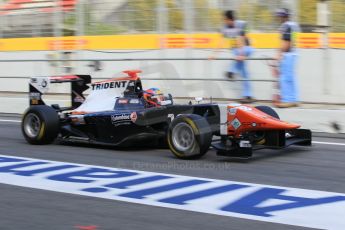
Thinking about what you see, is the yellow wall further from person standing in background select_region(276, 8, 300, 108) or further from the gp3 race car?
the gp3 race car

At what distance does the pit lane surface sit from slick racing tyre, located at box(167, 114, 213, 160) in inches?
5.3

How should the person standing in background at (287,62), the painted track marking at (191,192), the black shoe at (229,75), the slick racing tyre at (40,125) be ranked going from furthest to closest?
the black shoe at (229,75), the person standing in background at (287,62), the slick racing tyre at (40,125), the painted track marking at (191,192)

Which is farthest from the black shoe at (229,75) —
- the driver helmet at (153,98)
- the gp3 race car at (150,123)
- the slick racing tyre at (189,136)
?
the slick racing tyre at (189,136)

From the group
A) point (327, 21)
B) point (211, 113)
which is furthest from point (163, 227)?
point (327, 21)

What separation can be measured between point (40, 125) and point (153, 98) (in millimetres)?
1851

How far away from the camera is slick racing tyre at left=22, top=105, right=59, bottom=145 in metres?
8.86

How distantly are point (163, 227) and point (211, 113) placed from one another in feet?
10.7

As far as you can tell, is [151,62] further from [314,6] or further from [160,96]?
[160,96]

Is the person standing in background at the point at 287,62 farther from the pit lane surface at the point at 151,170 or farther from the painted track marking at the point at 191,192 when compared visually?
the painted track marking at the point at 191,192

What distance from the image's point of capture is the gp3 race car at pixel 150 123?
7.41 metres

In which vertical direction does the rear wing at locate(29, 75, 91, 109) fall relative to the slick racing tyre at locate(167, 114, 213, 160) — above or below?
above

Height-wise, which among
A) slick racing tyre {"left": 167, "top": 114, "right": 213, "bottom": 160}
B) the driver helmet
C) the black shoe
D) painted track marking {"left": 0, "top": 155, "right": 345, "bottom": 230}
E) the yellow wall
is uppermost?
the yellow wall

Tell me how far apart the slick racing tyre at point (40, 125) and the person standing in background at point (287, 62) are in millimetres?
4532

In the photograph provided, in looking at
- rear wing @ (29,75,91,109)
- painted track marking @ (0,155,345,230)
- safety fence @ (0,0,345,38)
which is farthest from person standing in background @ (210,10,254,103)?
painted track marking @ (0,155,345,230)
